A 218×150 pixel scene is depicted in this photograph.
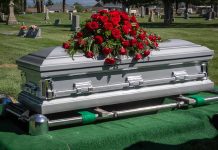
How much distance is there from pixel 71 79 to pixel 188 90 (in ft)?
5.44

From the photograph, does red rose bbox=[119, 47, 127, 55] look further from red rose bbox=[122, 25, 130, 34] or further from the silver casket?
red rose bbox=[122, 25, 130, 34]

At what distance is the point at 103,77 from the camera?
4.75 metres

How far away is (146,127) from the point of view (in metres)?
4.67

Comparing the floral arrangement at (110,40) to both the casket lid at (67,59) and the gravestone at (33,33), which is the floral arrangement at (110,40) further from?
the gravestone at (33,33)

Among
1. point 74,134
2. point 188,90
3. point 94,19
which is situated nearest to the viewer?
point 74,134

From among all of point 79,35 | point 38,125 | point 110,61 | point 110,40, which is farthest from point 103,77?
point 38,125

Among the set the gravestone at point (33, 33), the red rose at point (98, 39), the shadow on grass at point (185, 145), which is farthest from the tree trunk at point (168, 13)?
the red rose at point (98, 39)

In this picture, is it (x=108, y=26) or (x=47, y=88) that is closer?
(x=47, y=88)

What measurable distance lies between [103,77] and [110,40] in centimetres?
42

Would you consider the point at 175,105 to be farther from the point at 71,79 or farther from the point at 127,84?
the point at 71,79

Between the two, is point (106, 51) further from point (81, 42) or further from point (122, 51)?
point (81, 42)

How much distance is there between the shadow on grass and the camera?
14.9ft

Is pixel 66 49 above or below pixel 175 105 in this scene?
above

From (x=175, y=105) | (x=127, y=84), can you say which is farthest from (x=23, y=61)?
(x=175, y=105)
